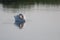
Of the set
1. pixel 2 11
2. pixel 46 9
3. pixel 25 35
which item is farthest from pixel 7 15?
pixel 46 9

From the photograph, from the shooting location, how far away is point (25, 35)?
95 centimetres

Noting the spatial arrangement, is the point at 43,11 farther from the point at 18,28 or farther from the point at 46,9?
the point at 18,28

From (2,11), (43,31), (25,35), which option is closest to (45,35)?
(43,31)

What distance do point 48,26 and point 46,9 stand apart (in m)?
0.14

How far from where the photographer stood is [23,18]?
3.08 feet

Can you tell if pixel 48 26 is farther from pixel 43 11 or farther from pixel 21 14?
pixel 21 14

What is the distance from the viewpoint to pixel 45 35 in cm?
95

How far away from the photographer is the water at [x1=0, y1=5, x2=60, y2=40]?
939 mm

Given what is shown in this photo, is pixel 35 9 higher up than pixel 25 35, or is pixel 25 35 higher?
pixel 35 9

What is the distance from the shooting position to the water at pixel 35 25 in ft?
3.08

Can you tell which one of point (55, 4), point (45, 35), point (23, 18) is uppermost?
point (55, 4)

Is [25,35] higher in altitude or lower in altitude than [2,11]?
lower

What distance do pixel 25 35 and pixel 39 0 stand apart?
30cm

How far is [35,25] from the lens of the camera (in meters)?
0.95
